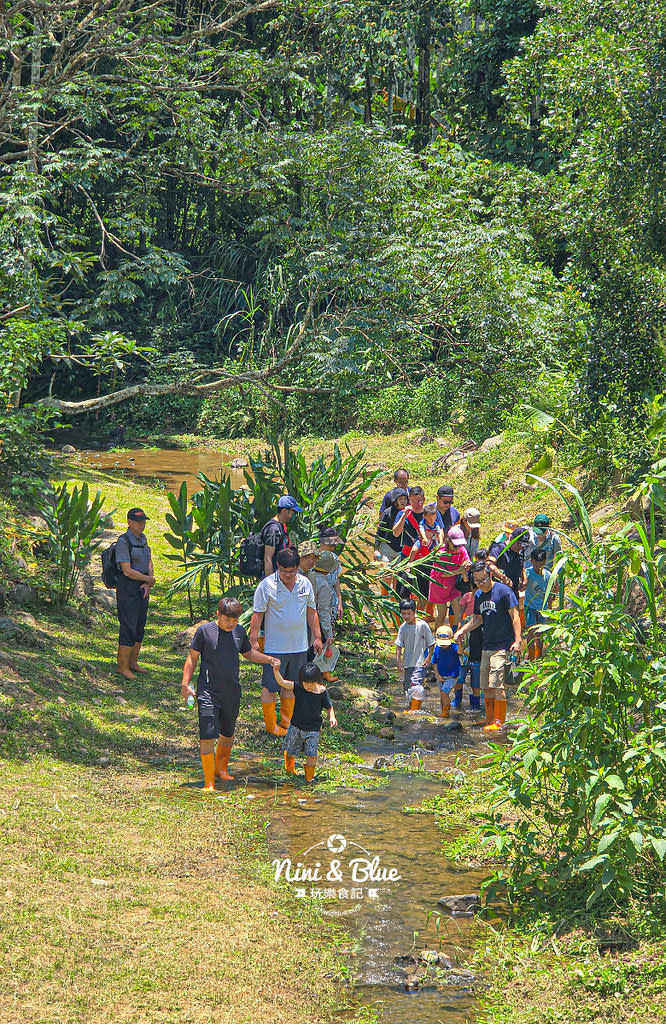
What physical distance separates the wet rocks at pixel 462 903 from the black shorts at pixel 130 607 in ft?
15.1

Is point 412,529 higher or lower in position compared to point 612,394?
lower

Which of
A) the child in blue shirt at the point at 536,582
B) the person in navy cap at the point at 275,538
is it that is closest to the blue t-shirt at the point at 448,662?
the child in blue shirt at the point at 536,582

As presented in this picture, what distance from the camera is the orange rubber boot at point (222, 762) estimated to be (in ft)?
25.8

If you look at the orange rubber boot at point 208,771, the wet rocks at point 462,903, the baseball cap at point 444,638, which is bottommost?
the orange rubber boot at point 208,771

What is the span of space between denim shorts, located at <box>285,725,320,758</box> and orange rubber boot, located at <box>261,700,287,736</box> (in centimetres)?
86

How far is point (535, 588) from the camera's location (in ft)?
34.0

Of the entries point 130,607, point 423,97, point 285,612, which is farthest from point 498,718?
point 423,97

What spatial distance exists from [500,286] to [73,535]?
10.2 metres

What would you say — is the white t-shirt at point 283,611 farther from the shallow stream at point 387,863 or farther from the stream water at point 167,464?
the stream water at point 167,464

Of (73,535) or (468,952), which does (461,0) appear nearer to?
(73,535)

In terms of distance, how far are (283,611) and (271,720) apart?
3.91ft

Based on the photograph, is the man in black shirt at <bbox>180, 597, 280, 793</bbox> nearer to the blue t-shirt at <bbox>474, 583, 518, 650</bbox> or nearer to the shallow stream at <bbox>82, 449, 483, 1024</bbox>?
the shallow stream at <bbox>82, 449, 483, 1024</bbox>

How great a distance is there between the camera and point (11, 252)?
11328 millimetres

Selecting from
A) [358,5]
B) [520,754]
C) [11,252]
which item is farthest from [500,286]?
[520,754]
